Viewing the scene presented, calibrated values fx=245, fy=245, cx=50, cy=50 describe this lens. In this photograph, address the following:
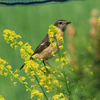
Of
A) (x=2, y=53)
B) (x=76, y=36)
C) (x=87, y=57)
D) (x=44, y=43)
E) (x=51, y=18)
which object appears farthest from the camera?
(x=51, y=18)

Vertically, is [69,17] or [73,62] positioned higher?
[73,62]

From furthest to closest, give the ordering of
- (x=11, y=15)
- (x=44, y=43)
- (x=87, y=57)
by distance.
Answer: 1. (x=11, y=15)
2. (x=44, y=43)
3. (x=87, y=57)

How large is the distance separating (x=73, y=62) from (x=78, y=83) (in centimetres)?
14

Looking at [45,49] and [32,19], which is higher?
[32,19]

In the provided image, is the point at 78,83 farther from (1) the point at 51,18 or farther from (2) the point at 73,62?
(1) the point at 51,18

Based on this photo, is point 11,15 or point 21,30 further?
point 11,15

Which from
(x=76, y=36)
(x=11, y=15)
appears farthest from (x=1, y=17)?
(x=76, y=36)

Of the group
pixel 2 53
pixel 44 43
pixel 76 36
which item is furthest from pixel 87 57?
pixel 2 53

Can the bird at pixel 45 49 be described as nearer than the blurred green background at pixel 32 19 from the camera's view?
Yes

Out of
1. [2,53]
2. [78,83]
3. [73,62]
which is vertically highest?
[73,62]

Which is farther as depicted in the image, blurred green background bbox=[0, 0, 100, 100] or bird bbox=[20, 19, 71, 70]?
blurred green background bbox=[0, 0, 100, 100]

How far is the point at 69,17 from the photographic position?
5047 millimetres

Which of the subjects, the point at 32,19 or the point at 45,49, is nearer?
the point at 45,49

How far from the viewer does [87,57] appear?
4.82 ft
